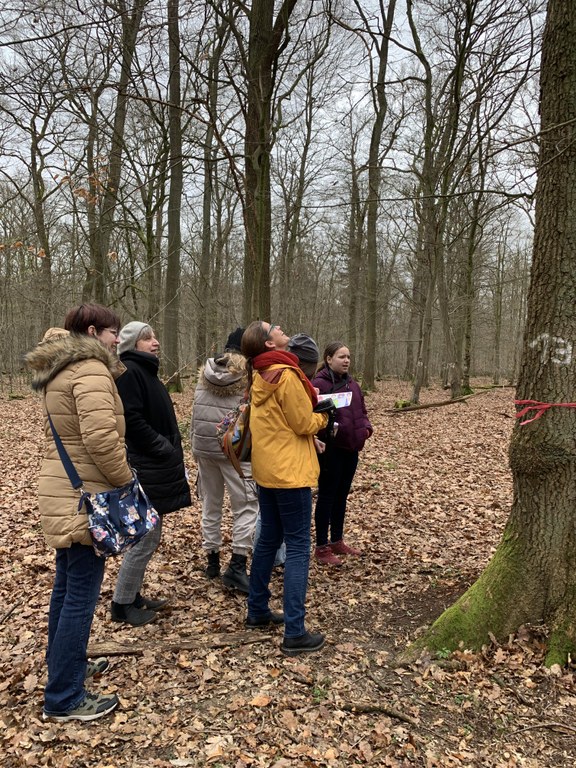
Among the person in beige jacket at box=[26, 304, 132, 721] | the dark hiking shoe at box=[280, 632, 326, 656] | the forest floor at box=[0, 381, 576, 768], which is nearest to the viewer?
the forest floor at box=[0, 381, 576, 768]

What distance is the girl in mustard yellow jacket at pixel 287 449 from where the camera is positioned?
3162 millimetres

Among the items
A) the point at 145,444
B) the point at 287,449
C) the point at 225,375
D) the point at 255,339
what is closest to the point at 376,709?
the point at 287,449

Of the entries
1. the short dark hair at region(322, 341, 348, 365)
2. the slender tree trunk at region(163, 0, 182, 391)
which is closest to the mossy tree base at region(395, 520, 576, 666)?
the short dark hair at region(322, 341, 348, 365)

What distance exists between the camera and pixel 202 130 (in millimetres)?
16797

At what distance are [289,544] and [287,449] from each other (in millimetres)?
644

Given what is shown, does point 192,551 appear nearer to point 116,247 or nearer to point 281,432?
point 281,432

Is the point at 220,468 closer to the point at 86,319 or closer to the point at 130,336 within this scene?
the point at 130,336

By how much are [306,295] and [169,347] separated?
1632 centimetres

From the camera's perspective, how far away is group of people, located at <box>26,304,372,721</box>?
2553 millimetres

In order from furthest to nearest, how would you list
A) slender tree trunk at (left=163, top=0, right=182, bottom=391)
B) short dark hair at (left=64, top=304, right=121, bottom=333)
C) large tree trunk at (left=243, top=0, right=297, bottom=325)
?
slender tree trunk at (left=163, top=0, right=182, bottom=391) → large tree trunk at (left=243, top=0, right=297, bottom=325) → short dark hair at (left=64, top=304, right=121, bottom=333)

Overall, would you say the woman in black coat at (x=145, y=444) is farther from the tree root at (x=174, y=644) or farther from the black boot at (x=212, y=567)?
the black boot at (x=212, y=567)

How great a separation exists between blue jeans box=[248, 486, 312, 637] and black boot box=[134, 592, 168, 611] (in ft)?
2.86

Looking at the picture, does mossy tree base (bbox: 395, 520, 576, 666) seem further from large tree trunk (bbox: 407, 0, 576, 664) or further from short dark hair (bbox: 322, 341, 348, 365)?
short dark hair (bbox: 322, 341, 348, 365)

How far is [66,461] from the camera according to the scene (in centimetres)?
256
